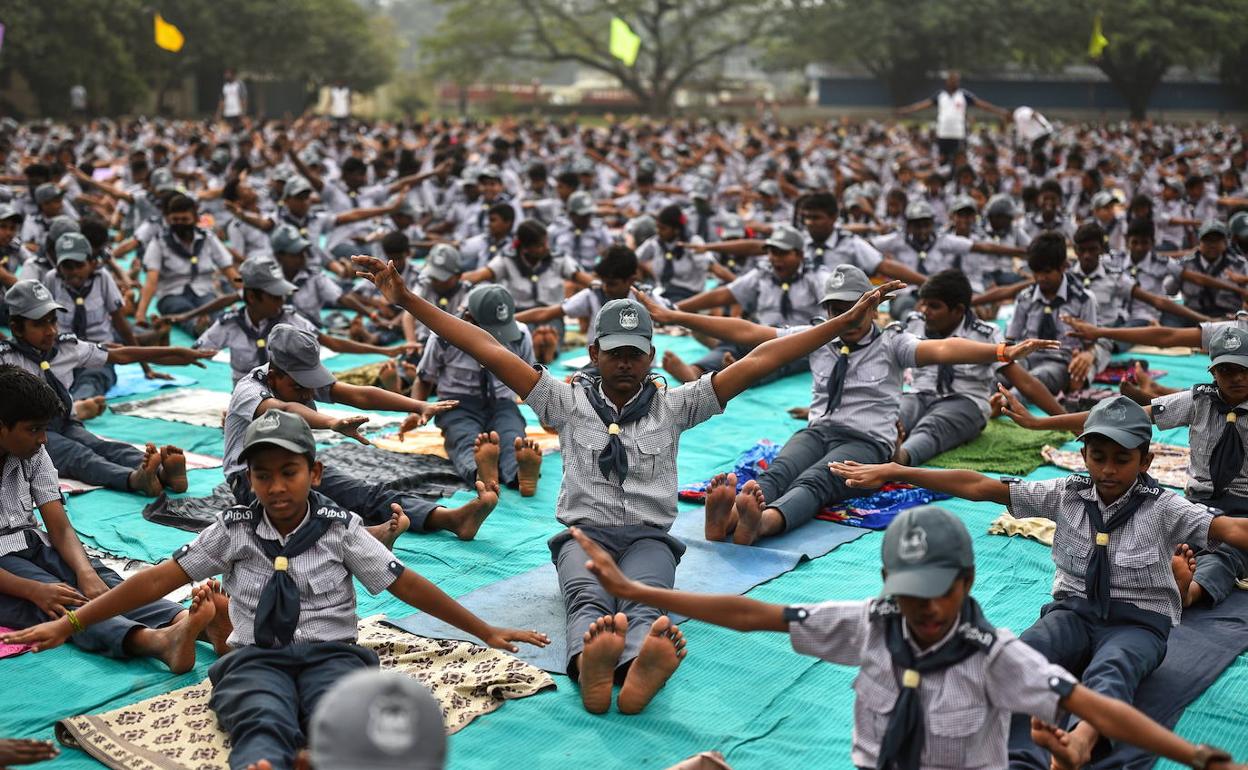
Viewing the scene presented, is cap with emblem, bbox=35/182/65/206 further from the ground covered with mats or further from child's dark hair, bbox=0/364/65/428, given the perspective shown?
child's dark hair, bbox=0/364/65/428

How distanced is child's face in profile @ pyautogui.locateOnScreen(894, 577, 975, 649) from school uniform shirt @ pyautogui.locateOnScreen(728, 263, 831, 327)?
20.4 ft

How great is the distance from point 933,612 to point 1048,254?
615 cm

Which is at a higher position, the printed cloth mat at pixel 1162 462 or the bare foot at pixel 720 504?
the bare foot at pixel 720 504

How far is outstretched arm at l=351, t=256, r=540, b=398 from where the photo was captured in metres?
5.09

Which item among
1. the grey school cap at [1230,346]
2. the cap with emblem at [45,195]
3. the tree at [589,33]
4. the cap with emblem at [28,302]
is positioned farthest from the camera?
the tree at [589,33]

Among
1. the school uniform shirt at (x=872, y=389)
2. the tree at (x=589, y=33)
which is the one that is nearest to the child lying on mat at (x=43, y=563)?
the school uniform shirt at (x=872, y=389)

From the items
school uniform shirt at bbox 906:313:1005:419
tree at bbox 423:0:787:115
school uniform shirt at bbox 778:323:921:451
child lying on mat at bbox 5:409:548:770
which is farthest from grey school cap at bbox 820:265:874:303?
tree at bbox 423:0:787:115

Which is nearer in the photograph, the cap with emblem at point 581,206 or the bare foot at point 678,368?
the bare foot at point 678,368

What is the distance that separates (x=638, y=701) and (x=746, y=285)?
5514 mm

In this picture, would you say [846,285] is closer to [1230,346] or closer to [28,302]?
[1230,346]

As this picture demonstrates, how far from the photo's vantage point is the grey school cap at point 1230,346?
5516mm

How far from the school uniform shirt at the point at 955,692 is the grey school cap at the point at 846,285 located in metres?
3.39

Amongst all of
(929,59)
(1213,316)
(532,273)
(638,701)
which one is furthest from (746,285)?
(929,59)

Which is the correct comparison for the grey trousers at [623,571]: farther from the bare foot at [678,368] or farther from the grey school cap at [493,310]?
the bare foot at [678,368]
